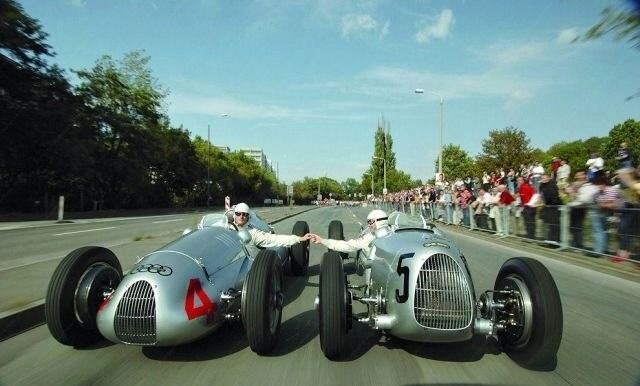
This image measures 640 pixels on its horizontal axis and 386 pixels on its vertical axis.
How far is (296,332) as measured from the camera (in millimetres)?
5707

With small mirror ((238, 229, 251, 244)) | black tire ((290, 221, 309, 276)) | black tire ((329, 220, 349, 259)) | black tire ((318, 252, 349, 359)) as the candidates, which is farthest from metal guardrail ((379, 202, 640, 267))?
black tire ((318, 252, 349, 359))

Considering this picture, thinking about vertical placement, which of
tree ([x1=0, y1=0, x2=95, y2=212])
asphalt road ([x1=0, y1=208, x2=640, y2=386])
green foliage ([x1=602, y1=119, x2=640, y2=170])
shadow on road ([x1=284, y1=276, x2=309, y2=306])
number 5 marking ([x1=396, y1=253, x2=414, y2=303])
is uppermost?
green foliage ([x1=602, y1=119, x2=640, y2=170])

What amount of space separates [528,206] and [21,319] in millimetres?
13363

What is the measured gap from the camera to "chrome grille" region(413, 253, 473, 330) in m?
4.55

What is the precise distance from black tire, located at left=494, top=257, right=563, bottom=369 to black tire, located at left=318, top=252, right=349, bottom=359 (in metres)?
1.46

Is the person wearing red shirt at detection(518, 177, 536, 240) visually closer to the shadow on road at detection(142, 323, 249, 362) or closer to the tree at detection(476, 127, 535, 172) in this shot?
the shadow on road at detection(142, 323, 249, 362)

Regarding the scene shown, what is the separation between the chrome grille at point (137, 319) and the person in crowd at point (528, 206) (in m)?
12.8

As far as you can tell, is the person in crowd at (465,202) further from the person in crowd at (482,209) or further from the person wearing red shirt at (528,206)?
the person wearing red shirt at (528,206)

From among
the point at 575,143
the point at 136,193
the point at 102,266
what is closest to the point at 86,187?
the point at 136,193

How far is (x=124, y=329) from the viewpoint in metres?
4.48

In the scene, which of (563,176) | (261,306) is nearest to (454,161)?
(563,176)

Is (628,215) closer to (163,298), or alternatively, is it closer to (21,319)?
(163,298)

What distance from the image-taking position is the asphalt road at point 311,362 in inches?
167

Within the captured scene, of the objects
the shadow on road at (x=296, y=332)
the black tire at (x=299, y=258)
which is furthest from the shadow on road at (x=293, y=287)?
the shadow on road at (x=296, y=332)
